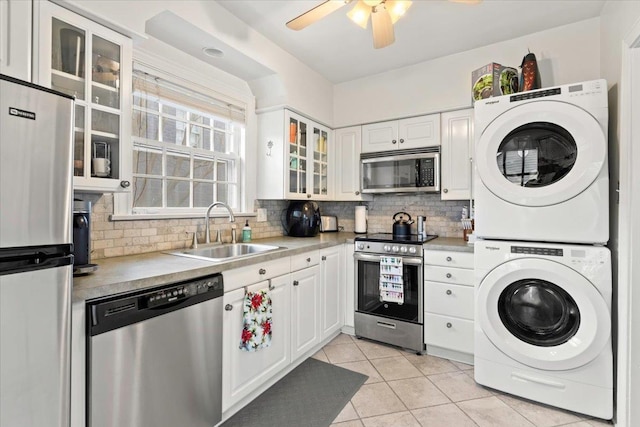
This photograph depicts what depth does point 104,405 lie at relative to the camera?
1.22 meters

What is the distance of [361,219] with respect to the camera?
3.46 meters

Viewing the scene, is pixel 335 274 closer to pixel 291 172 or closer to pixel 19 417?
pixel 291 172

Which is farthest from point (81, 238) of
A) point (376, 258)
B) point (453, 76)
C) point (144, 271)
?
point (453, 76)

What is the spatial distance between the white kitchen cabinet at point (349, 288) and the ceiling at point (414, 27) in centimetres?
180

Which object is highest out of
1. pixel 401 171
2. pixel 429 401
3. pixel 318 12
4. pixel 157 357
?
pixel 318 12

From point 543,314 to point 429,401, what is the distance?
92 cm

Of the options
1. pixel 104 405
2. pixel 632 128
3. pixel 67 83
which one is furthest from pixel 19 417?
pixel 632 128

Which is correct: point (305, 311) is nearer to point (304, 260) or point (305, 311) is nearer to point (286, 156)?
point (304, 260)

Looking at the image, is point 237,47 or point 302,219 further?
point 302,219

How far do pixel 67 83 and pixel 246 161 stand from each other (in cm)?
153

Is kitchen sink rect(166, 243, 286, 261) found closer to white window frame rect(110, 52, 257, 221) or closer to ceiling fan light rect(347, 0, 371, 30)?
white window frame rect(110, 52, 257, 221)

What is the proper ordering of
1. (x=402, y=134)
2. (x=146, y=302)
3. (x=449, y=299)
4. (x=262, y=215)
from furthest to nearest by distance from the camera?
(x=402, y=134) < (x=262, y=215) < (x=449, y=299) < (x=146, y=302)

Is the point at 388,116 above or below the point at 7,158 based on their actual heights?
above

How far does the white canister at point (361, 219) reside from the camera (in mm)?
3465
